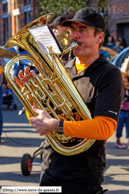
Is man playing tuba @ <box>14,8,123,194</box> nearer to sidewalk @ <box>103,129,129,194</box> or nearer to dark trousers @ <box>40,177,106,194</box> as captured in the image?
dark trousers @ <box>40,177,106,194</box>

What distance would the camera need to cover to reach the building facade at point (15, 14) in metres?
24.4

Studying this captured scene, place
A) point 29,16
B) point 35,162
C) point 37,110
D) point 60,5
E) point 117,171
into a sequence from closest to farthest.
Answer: point 37,110 → point 117,171 → point 35,162 → point 60,5 → point 29,16

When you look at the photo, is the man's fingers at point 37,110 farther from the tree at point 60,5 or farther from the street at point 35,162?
the tree at point 60,5

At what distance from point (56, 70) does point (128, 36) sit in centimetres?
1561

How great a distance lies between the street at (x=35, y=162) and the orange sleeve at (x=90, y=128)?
211cm

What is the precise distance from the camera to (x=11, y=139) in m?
7.31

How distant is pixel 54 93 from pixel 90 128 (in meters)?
0.32

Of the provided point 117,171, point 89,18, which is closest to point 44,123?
point 89,18

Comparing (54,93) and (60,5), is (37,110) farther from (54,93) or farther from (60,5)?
(60,5)

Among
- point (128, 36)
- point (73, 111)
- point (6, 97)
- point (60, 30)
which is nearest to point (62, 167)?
point (73, 111)

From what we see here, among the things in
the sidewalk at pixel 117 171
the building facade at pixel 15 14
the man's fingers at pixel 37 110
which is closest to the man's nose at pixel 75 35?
the man's fingers at pixel 37 110

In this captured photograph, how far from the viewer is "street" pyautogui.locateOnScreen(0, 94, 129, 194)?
459cm

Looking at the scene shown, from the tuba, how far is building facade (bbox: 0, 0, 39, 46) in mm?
21082

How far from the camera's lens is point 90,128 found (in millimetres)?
2125
